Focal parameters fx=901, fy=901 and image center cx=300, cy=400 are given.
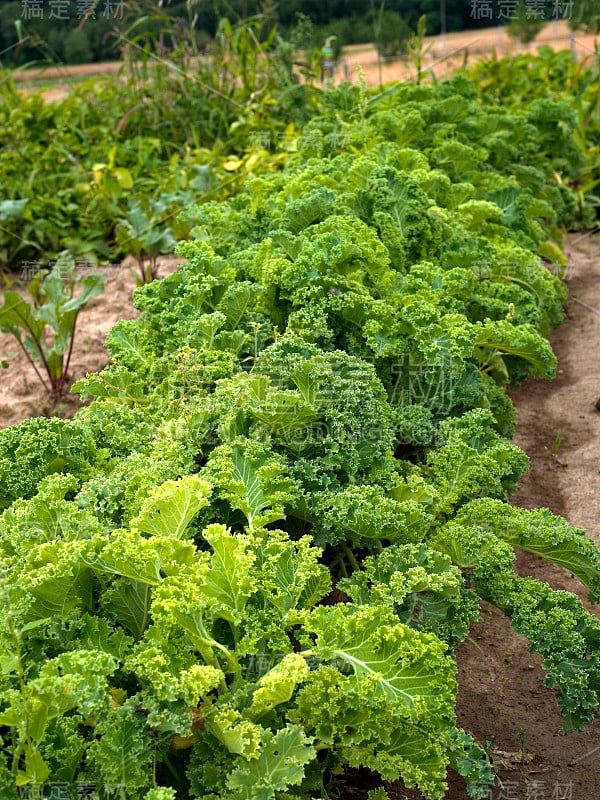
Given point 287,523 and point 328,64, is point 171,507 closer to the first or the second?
point 287,523

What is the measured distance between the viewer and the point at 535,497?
13.3 feet

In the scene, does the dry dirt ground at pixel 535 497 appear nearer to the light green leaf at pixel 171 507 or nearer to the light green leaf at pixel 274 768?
the light green leaf at pixel 274 768

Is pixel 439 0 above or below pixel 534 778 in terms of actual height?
above

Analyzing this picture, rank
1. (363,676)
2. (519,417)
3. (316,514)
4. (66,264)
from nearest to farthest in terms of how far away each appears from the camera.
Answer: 1. (363,676)
2. (316,514)
3. (519,417)
4. (66,264)

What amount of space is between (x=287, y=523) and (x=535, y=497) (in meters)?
1.56

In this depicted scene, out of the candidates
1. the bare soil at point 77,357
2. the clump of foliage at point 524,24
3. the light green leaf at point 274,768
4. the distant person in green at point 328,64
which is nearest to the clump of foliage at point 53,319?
the bare soil at point 77,357

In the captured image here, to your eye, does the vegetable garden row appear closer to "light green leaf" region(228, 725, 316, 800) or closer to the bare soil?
"light green leaf" region(228, 725, 316, 800)

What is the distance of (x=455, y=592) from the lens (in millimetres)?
2557

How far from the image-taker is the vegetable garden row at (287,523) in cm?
212

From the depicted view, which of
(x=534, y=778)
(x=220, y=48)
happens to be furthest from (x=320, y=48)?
(x=534, y=778)

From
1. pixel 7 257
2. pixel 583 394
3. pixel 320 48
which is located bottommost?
pixel 583 394

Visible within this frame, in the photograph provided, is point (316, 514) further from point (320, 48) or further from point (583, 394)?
point (320, 48)

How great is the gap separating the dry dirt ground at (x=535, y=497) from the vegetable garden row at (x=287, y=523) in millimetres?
185

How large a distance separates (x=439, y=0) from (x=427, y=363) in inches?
264
